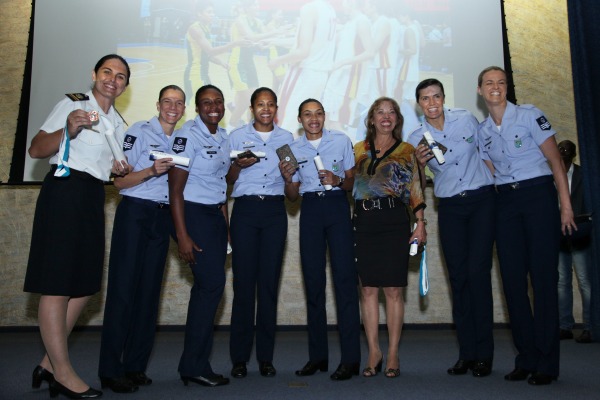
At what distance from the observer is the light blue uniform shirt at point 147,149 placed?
309 centimetres

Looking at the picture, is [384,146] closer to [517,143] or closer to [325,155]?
[325,155]

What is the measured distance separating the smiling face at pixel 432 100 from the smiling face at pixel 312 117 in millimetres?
612

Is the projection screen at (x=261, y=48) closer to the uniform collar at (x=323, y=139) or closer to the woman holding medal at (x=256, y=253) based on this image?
the uniform collar at (x=323, y=139)

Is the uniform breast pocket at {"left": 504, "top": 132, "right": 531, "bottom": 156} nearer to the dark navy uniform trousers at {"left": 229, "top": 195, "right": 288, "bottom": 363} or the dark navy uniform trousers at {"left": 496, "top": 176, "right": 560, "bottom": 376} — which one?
the dark navy uniform trousers at {"left": 496, "top": 176, "right": 560, "bottom": 376}

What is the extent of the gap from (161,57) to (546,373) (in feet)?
13.9

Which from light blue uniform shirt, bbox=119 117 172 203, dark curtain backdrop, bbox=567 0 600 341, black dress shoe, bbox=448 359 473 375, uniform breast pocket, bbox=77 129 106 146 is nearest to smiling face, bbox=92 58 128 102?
uniform breast pocket, bbox=77 129 106 146

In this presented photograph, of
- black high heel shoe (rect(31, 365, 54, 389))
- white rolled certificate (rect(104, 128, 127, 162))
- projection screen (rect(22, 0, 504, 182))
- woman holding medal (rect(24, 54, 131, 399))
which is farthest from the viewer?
projection screen (rect(22, 0, 504, 182))

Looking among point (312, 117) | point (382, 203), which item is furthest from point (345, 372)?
point (312, 117)

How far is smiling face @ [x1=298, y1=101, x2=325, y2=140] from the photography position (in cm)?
354

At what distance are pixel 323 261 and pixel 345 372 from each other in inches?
25.4

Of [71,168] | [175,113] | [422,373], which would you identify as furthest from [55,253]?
[422,373]

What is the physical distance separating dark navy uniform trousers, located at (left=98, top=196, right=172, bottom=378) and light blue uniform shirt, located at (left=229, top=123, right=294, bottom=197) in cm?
52

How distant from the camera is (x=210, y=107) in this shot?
3.25 meters

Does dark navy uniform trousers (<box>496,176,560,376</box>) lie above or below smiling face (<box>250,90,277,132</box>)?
below
